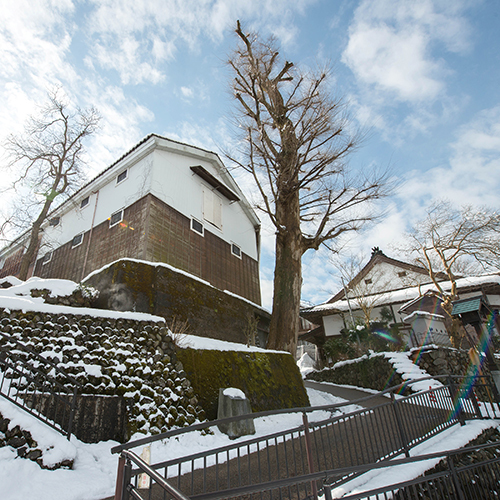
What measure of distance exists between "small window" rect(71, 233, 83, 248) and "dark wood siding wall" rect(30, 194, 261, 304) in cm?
21

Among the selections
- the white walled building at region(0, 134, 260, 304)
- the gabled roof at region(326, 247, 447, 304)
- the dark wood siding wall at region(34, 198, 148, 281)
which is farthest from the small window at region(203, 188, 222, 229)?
the gabled roof at region(326, 247, 447, 304)

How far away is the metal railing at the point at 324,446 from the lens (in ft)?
12.3

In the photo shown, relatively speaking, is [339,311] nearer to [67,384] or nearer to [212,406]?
[212,406]

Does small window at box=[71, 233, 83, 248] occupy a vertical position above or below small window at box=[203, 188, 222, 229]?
below

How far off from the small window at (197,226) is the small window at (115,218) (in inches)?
124

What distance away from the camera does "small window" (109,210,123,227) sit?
1387 cm

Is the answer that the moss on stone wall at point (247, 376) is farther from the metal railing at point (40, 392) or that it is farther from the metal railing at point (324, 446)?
the metal railing at point (40, 392)

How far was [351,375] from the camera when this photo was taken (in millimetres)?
15695

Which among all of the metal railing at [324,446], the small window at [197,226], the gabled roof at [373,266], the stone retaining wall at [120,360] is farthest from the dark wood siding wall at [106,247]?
the gabled roof at [373,266]

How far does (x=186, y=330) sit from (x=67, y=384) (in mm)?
4703

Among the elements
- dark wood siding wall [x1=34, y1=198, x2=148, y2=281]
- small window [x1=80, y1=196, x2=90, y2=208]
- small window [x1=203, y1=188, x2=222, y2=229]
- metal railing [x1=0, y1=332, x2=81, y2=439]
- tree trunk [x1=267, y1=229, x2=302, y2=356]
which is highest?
small window [x1=80, y1=196, x2=90, y2=208]

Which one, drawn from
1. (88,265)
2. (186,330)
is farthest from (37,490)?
(88,265)

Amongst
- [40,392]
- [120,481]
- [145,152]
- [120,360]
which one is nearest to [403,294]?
[145,152]

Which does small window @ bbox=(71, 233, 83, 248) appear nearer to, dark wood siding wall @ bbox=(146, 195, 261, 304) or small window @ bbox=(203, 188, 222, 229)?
dark wood siding wall @ bbox=(146, 195, 261, 304)
